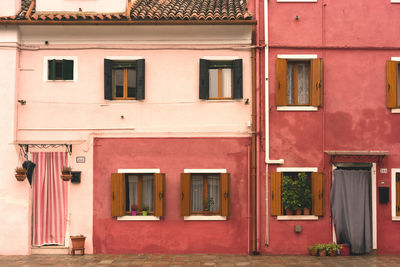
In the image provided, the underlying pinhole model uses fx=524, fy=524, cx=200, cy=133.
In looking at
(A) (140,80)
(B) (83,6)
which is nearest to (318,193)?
(A) (140,80)

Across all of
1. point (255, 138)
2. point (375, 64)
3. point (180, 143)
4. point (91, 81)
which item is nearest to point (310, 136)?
point (255, 138)

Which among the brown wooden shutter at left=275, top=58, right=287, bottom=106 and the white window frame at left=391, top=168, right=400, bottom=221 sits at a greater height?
the brown wooden shutter at left=275, top=58, right=287, bottom=106

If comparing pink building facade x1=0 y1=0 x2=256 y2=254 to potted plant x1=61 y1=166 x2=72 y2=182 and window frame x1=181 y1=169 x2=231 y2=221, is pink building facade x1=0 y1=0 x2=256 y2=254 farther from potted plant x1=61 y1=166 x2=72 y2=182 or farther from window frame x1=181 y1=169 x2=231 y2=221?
potted plant x1=61 y1=166 x2=72 y2=182

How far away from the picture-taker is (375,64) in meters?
15.3

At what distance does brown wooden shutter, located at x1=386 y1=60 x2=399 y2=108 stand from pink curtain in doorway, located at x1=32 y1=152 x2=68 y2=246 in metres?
9.58

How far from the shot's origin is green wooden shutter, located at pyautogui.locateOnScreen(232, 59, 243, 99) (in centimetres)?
1522

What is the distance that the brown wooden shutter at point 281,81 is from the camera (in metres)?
15.2

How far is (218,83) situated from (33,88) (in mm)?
5470

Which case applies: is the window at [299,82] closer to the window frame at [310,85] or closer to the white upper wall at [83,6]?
the window frame at [310,85]

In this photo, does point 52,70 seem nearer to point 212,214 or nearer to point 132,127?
point 132,127

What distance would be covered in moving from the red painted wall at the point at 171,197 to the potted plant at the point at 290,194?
1.11m

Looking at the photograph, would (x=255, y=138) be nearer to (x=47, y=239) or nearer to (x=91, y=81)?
(x=91, y=81)

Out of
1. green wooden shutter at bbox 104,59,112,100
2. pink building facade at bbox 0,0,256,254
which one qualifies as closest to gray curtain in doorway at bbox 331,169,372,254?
pink building facade at bbox 0,0,256,254

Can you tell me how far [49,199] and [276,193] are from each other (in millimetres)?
6616
